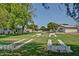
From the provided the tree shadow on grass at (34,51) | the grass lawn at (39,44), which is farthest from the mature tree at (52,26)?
the tree shadow on grass at (34,51)

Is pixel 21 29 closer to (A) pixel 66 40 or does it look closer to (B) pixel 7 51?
(B) pixel 7 51

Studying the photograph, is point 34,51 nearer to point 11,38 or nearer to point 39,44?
point 39,44

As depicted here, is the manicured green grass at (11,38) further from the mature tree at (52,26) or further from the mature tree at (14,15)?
the mature tree at (52,26)

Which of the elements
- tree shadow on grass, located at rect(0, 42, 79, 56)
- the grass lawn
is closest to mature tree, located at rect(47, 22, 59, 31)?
the grass lawn

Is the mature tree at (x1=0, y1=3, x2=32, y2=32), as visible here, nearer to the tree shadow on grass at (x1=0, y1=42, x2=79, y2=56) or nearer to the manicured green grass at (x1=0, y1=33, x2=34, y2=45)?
the manicured green grass at (x1=0, y1=33, x2=34, y2=45)

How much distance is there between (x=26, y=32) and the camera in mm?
2791

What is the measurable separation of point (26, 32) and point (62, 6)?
44 centimetres

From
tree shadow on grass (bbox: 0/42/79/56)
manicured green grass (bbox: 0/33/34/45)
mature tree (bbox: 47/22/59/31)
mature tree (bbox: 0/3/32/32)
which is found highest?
mature tree (bbox: 0/3/32/32)

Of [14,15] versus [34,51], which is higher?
[14,15]

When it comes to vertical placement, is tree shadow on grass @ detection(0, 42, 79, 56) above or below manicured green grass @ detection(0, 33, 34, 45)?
below

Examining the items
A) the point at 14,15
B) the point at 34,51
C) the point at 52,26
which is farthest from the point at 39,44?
the point at 14,15

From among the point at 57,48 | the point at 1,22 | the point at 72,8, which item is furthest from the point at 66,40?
the point at 1,22

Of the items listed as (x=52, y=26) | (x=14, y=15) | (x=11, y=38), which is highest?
(x=14, y=15)

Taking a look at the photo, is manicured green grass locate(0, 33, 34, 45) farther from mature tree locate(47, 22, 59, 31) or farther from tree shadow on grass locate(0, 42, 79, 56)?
mature tree locate(47, 22, 59, 31)
